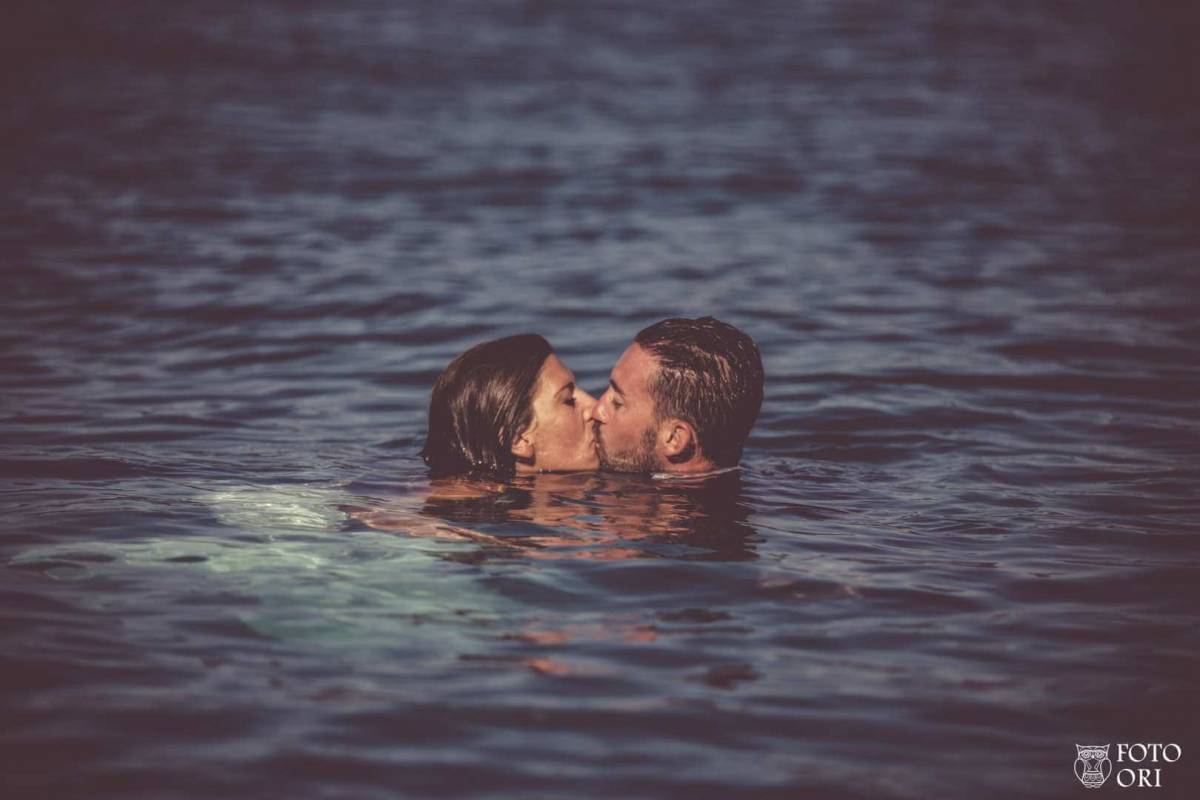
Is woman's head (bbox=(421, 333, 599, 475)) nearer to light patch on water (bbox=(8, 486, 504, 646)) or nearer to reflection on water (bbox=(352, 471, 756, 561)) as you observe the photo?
reflection on water (bbox=(352, 471, 756, 561))

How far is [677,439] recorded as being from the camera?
785 centimetres

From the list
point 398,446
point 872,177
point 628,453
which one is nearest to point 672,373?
point 628,453

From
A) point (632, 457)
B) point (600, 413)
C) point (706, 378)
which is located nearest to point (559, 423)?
point (600, 413)

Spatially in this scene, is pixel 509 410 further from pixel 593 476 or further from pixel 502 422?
pixel 593 476

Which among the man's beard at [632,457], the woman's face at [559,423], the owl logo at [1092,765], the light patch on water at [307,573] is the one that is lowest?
the owl logo at [1092,765]

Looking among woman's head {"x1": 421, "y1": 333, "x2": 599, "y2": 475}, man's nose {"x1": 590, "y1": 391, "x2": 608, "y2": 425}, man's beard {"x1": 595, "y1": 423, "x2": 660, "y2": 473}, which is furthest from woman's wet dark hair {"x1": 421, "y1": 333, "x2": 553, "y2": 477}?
Answer: man's beard {"x1": 595, "y1": 423, "x2": 660, "y2": 473}

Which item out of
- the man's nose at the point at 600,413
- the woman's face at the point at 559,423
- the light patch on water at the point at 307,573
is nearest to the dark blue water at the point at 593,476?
the light patch on water at the point at 307,573

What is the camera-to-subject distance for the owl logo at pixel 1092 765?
4383mm

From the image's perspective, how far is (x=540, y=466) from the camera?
7.82 meters

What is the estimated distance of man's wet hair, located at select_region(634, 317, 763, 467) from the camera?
774cm

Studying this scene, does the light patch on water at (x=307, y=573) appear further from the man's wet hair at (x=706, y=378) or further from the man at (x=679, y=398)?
the man's wet hair at (x=706, y=378)

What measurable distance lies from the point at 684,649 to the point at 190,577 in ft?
7.78

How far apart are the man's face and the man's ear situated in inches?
2.6

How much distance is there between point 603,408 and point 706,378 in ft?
2.19
